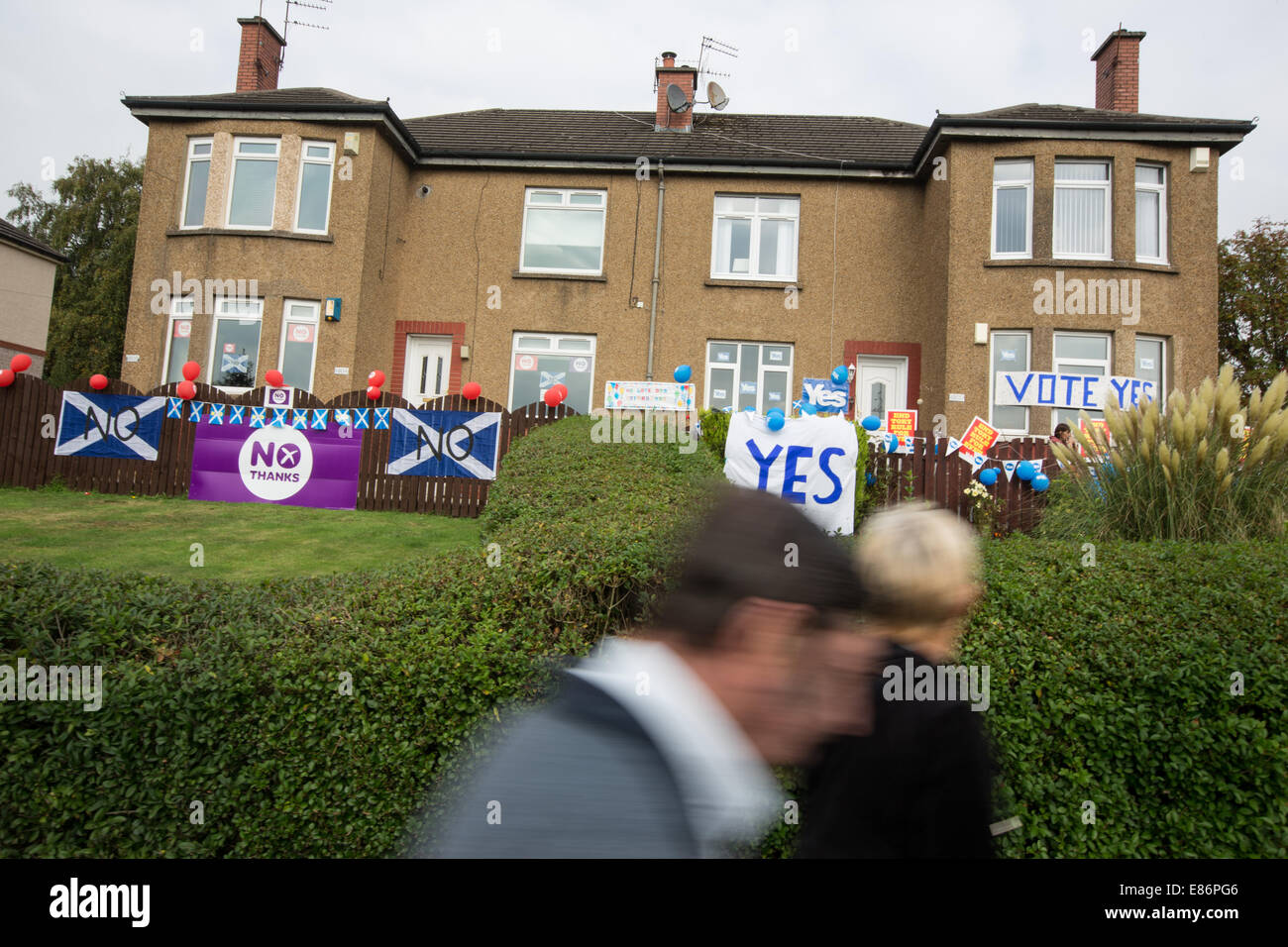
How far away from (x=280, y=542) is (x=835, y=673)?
9.23m

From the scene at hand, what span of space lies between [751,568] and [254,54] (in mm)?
23748

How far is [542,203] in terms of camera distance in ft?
61.2

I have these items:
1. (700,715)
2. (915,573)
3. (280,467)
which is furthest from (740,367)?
(700,715)

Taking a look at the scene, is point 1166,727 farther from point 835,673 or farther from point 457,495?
point 457,495

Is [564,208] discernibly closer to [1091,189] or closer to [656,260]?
[656,260]

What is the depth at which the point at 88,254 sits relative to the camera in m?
39.1

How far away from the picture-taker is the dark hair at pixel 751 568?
1.51 m

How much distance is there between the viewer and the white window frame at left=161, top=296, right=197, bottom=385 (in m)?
17.2

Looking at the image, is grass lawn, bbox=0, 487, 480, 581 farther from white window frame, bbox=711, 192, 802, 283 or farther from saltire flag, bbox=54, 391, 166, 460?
white window frame, bbox=711, 192, 802, 283

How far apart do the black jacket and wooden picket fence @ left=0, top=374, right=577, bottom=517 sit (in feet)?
38.4

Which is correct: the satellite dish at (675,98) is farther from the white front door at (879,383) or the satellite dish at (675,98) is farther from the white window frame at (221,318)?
the white window frame at (221,318)

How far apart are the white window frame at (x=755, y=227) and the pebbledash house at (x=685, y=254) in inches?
2.3

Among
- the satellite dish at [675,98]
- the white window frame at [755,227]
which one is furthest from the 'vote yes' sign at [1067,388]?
the satellite dish at [675,98]

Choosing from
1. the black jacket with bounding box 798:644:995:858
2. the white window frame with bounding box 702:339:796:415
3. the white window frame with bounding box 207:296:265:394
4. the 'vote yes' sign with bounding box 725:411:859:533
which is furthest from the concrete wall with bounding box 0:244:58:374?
the black jacket with bounding box 798:644:995:858
